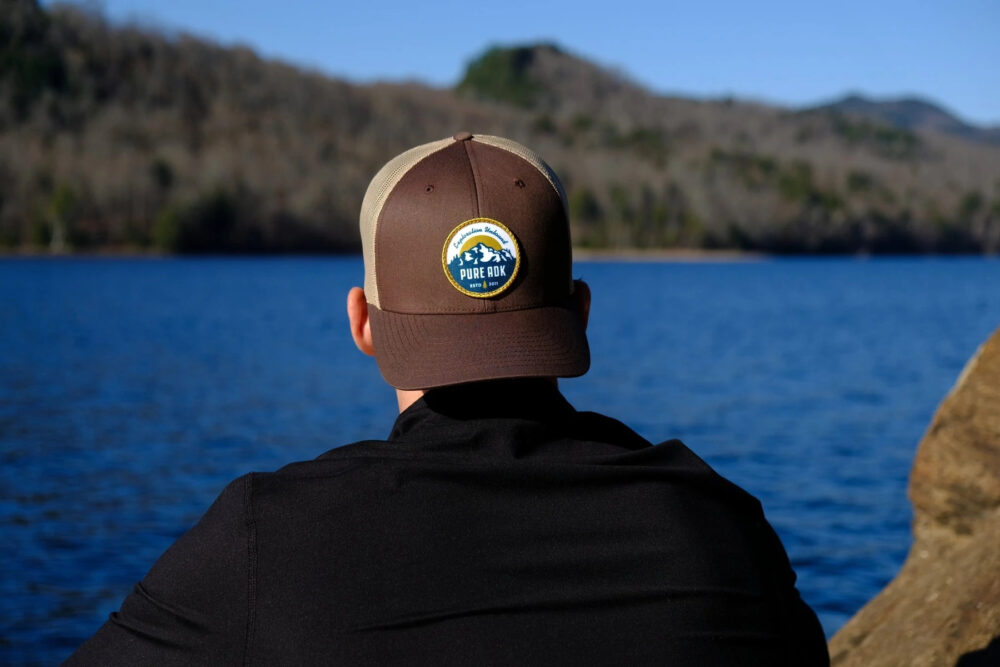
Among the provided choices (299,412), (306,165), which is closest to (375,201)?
(299,412)

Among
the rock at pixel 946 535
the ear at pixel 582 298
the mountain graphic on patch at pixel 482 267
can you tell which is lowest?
the rock at pixel 946 535

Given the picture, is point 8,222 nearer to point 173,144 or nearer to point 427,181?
point 173,144

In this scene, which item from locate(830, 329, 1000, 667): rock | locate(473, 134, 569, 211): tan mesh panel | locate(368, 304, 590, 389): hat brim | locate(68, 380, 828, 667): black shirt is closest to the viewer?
locate(68, 380, 828, 667): black shirt

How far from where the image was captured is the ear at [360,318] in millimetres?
1771

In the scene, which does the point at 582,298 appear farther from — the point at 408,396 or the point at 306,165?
the point at 306,165

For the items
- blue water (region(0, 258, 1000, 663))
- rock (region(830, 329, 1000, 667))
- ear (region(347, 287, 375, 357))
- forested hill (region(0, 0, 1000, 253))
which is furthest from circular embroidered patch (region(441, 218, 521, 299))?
forested hill (region(0, 0, 1000, 253))

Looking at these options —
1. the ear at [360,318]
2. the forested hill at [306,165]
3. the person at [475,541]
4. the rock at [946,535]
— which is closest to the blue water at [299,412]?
the rock at [946,535]

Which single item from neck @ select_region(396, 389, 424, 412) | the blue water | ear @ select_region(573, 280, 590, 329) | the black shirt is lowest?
the blue water

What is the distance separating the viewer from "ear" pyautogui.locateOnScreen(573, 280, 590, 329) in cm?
173

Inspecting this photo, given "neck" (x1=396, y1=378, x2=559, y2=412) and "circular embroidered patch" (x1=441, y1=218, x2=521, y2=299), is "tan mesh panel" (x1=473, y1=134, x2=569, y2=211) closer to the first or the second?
"circular embroidered patch" (x1=441, y1=218, x2=521, y2=299)

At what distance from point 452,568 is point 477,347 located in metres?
0.35

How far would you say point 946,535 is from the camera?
4605 millimetres

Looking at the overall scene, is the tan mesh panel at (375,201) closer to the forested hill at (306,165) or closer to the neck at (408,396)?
the neck at (408,396)

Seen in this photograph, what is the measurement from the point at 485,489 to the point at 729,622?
370mm
